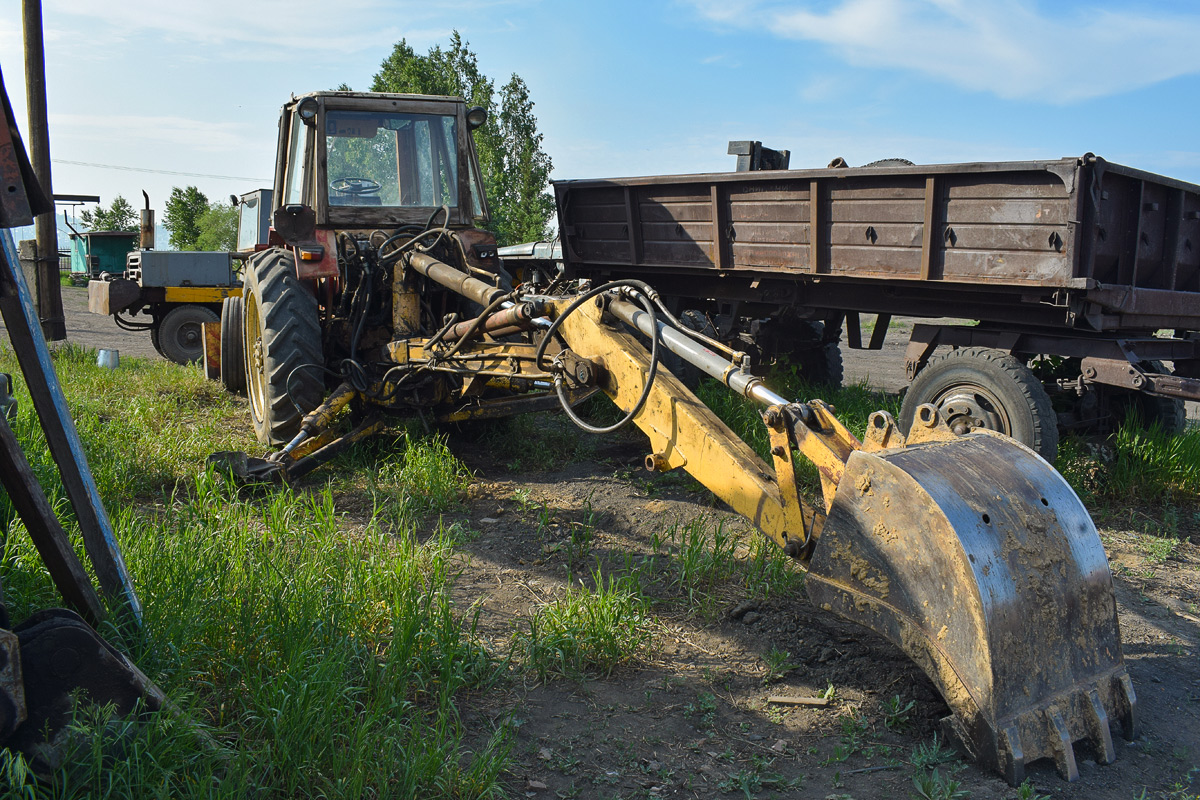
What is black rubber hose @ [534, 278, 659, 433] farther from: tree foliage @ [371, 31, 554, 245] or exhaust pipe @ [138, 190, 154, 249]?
tree foliage @ [371, 31, 554, 245]

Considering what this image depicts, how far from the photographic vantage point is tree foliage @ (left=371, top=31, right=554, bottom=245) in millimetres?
22812

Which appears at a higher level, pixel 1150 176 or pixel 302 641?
pixel 1150 176

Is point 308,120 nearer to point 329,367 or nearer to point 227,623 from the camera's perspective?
point 329,367

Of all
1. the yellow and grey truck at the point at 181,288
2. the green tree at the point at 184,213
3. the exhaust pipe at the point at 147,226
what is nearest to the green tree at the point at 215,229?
the green tree at the point at 184,213

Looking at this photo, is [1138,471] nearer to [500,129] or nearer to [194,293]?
[194,293]

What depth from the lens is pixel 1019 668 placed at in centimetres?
257

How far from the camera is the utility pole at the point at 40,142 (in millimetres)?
4023

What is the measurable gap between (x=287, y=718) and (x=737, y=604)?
1928mm

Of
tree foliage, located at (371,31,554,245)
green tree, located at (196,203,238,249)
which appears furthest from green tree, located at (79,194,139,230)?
tree foliage, located at (371,31,554,245)

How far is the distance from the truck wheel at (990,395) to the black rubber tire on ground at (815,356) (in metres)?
2.06

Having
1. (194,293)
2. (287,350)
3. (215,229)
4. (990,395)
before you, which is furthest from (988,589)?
(215,229)

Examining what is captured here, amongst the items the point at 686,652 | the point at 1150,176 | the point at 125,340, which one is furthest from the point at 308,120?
the point at 125,340

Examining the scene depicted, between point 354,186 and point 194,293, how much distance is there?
6.25 m

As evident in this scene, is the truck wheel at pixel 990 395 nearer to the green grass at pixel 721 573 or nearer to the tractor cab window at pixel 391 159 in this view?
the green grass at pixel 721 573
